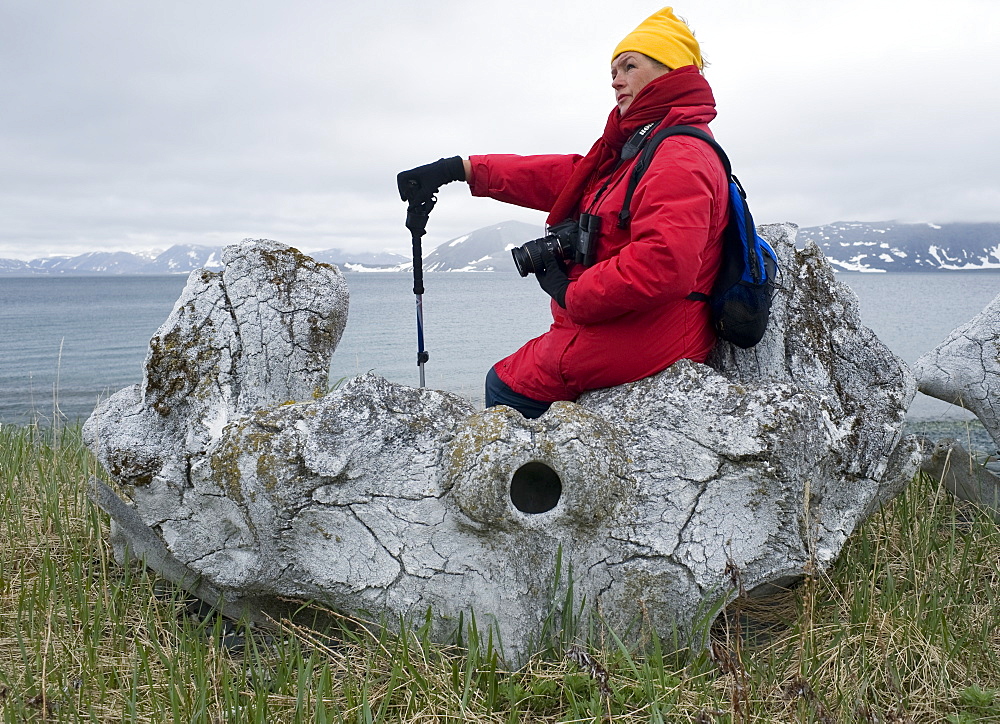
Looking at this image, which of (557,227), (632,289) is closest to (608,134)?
(557,227)

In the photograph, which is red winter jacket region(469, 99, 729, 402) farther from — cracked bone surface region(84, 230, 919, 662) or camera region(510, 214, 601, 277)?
cracked bone surface region(84, 230, 919, 662)

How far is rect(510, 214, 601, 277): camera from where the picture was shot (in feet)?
9.96

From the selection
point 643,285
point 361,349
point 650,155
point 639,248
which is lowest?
point 361,349

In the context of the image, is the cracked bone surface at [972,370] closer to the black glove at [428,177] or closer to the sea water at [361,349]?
the black glove at [428,177]

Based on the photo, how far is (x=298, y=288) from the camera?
10.6 ft

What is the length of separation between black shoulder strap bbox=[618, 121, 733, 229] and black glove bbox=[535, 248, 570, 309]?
1.25 feet

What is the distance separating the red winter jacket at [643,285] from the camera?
2.61 metres

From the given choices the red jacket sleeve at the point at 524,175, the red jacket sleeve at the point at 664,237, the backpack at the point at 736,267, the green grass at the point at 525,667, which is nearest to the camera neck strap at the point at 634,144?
the backpack at the point at 736,267

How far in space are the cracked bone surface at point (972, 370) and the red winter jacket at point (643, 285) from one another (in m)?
1.67

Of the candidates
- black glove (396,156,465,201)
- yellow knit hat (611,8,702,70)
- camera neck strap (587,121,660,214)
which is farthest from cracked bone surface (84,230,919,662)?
black glove (396,156,465,201)

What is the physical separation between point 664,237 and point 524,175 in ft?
4.63

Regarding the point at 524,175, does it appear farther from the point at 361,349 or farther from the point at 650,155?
the point at 361,349

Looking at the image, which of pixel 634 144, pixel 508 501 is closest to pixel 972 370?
pixel 634 144

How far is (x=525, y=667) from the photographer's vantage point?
2.56m
